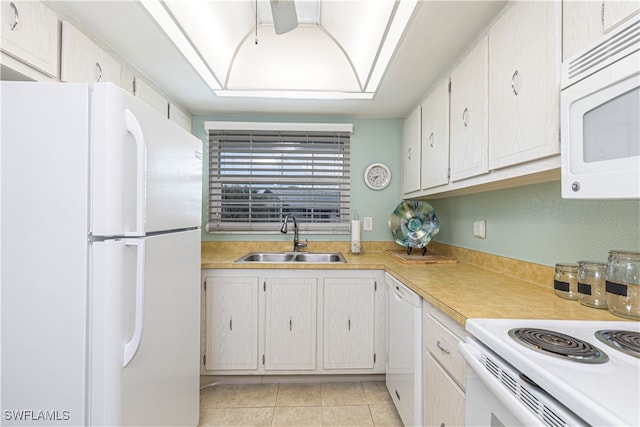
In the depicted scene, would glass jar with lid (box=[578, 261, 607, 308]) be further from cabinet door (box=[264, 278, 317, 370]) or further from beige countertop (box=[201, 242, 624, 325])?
cabinet door (box=[264, 278, 317, 370])

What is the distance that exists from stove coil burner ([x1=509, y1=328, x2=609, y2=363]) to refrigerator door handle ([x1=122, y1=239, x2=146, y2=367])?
3.88 ft

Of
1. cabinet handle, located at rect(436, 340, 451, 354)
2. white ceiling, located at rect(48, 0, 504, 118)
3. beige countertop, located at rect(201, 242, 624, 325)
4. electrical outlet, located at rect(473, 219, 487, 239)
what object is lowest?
cabinet handle, located at rect(436, 340, 451, 354)

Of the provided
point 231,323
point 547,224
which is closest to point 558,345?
point 547,224

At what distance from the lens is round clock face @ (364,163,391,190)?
274 cm

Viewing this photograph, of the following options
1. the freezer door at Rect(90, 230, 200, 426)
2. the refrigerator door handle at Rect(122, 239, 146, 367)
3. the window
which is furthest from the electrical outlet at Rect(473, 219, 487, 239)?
the refrigerator door handle at Rect(122, 239, 146, 367)

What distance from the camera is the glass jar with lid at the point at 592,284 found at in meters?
1.07

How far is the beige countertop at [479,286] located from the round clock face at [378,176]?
30.5 inches

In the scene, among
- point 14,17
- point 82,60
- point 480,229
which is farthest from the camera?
point 480,229

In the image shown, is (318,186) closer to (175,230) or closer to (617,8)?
(175,230)

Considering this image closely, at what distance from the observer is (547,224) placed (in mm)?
1386

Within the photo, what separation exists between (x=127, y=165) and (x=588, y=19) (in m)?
1.51

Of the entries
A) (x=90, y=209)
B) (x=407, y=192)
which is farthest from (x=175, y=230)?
(x=407, y=192)

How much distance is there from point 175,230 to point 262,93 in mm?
1316

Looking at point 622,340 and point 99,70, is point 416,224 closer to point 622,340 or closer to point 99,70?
point 622,340
